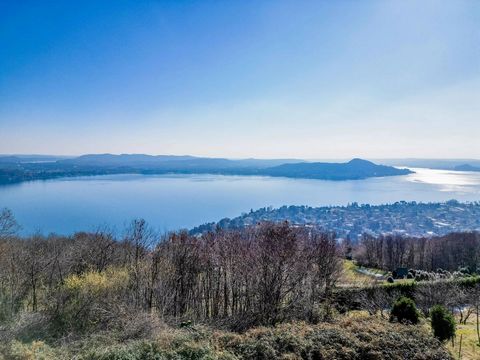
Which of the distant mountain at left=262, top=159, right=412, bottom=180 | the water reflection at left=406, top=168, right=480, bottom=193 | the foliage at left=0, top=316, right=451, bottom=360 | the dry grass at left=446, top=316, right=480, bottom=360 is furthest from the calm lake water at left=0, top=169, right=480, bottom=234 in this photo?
the dry grass at left=446, top=316, right=480, bottom=360

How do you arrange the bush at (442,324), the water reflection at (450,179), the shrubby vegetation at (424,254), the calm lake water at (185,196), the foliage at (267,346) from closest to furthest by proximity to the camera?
1. the foliage at (267,346)
2. the bush at (442,324)
3. the shrubby vegetation at (424,254)
4. the calm lake water at (185,196)
5. the water reflection at (450,179)

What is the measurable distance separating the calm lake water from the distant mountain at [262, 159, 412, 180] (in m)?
4.25

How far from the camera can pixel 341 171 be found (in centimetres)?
16912

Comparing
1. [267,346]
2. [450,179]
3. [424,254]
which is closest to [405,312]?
[267,346]

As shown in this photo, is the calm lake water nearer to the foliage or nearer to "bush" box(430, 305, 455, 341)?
the foliage

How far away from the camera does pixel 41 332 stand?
9961 mm

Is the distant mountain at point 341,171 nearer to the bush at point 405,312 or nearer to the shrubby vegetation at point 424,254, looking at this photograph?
the shrubby vegetation at point 424,254

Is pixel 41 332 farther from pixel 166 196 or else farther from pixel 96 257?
pixel 166 196

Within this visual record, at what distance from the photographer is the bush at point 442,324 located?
1038 centimetres

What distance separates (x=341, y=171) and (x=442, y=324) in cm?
16638

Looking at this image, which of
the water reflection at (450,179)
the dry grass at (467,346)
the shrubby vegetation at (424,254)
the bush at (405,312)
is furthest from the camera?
the water reflection at (450,179)

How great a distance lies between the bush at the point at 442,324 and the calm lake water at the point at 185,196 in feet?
80.4

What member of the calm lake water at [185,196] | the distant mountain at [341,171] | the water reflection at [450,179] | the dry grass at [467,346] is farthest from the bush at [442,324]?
the distant mountain at [341,171]

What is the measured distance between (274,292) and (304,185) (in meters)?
148
